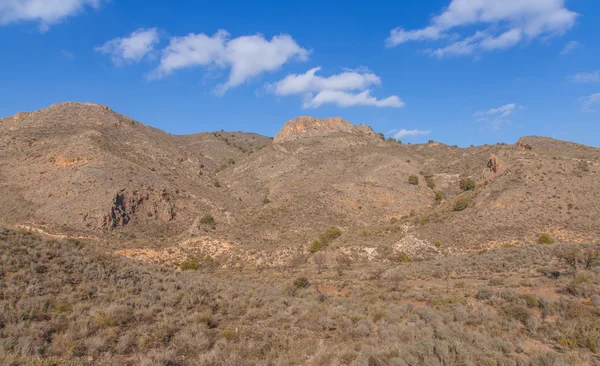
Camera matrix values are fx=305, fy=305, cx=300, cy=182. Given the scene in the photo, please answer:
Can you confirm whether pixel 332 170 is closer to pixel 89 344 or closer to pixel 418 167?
pixel 418 167

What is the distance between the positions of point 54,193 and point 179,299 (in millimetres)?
41589

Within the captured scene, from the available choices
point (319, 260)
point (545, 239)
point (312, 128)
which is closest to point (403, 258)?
point (319, 260)

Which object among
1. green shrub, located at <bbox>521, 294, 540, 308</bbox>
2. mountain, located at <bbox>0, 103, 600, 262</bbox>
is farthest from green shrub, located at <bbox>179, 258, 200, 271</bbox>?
green shrub, located at <bbox>521, 294, 540, 308</bbox>

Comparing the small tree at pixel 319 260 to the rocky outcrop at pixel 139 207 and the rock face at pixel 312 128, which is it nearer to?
the rocky outcrop at pixel 139 207

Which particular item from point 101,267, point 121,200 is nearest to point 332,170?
point 121,200

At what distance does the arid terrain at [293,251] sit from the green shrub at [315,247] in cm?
25

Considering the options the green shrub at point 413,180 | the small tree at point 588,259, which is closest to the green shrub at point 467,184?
the green shrub at point 413,180

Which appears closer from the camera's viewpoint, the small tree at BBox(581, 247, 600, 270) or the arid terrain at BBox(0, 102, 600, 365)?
the arid terrain at BBox(0, 102, 600, 365)

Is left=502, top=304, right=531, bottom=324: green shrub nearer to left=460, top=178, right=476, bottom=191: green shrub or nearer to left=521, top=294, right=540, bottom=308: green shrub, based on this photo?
left=521, top=294, right=540, bottom=308: green shrub

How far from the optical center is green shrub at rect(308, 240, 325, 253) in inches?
1332

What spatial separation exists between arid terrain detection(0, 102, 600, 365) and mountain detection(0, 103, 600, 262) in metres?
0.31

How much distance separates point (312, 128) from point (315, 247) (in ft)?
209

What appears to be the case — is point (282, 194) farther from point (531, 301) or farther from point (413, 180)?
point (531, 301)

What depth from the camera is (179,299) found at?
10742 mm
